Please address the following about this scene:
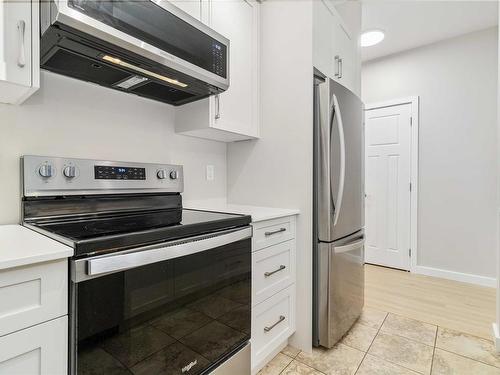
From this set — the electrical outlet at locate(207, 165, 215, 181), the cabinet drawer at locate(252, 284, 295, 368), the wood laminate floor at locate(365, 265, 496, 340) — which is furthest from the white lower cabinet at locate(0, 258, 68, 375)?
the wood laminate floor at locate(365, 265, 496, 340)

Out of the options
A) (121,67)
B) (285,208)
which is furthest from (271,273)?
(121,67)

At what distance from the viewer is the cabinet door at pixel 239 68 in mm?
1646

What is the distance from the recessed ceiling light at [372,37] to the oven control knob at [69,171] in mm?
3035

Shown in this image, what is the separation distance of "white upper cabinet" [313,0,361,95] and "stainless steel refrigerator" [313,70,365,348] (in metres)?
0.16

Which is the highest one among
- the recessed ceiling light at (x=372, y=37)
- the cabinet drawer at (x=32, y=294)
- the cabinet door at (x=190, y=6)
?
the recessed ceiling light at (x=372, y=37)

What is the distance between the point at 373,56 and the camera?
3.50 meters

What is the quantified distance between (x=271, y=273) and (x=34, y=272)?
113 cm

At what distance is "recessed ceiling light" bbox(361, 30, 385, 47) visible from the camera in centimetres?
295

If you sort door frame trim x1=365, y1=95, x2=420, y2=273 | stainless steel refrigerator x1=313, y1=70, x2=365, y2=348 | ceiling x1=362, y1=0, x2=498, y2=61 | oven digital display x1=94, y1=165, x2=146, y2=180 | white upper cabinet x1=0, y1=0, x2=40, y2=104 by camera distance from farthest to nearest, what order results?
1. door frame trim x1=365, y1=95, x2=420, y2=273
2. ceiling x1=362, y1=0, x2=498, y2=61
3. stainless steel refrigerator x1=313, y1=70, x2=365, y2=348
4. oven digital display x1=94, y1=165, x2=146, y2=180
5. white upper cabinet x1=0, y1=0, x2=40, y2=104

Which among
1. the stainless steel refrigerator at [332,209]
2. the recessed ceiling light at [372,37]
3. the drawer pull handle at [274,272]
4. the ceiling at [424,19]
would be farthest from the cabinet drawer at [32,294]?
the recessed ceiling light at [372,37]

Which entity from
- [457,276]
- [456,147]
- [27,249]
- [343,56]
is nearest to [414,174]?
[456,147]

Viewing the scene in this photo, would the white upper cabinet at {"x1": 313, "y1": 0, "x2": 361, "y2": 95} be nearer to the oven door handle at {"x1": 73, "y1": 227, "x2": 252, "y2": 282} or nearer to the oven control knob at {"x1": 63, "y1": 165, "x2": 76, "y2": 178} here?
the oven door handle at {"x1": 73, "y1": 227, "x2": 252, "y2": 282}

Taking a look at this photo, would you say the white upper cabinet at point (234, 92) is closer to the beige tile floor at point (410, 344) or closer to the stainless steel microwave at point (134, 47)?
the stainless steel microwave at point (134, 47)

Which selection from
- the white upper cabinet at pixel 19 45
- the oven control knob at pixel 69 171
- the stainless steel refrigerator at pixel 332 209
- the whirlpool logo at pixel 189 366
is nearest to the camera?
the white upper cabinet at pixel 19 45
